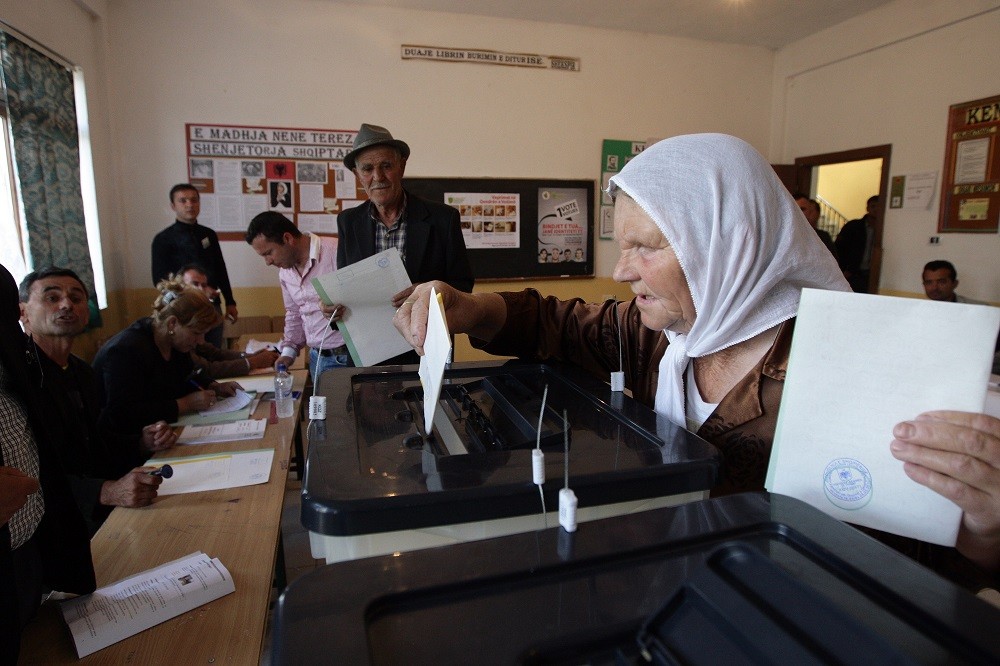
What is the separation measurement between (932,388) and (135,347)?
2.59 metres

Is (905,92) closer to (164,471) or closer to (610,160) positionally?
(610,160)

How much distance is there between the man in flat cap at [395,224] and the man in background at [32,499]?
1.52 meters

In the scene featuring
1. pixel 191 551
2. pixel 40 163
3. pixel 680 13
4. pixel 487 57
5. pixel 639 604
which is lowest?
pixel 191 551

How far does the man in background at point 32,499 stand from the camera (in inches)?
43.3

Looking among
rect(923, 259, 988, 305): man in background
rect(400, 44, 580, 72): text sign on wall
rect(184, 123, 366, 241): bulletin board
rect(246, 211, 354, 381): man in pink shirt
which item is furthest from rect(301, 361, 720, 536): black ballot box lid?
rect(400, 44, 580, 72): text sign on wall

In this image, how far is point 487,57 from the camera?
4957 mm

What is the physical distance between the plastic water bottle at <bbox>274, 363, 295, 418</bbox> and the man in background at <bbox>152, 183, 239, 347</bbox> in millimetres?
1890

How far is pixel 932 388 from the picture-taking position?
1.55 ft

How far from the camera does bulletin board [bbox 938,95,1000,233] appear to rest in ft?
13.3

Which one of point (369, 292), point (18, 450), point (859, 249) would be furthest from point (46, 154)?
point (859, 249)

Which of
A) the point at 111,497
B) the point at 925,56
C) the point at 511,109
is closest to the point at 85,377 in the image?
the point at 111,497

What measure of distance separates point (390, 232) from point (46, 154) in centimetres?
226

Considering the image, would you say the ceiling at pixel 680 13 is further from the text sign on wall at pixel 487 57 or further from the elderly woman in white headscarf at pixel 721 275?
the elderly woman in white headscarf at pixel 721 275

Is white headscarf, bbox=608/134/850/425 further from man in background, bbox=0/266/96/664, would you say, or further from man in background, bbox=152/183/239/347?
man in background, bbox=152/183/239/347
